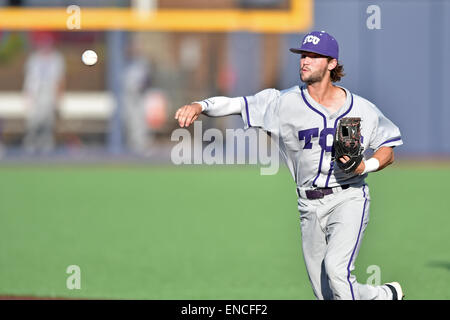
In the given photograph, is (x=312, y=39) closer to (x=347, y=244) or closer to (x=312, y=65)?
(x=312, y=65)

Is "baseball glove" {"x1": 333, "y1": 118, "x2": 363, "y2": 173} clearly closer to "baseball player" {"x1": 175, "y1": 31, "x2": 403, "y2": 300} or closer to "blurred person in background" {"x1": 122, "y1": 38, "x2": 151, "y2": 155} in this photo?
"baseball player" {"x1": 175, "y1": 31, "x2": 403, "y2": 300}

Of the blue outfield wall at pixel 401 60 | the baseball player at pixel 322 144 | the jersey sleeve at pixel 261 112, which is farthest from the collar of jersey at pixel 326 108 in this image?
the blue outfield wall at pixel 401 60

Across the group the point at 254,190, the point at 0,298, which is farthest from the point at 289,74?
the point at 0,298

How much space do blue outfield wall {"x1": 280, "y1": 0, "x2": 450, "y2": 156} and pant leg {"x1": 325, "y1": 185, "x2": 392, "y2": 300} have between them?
46.9 ft

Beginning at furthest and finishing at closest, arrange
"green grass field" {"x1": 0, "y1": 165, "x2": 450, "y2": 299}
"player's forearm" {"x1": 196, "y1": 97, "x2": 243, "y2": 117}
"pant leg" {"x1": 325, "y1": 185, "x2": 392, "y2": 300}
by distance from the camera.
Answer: "green grass field" {"x1": 0, "y1": 165, "x2": 450, "y2": 299}
"player's forearm" {"x1": 196, "y1": 97, "x2": 243, "y2": 117}
"pant leg" {"x1": 325, "y1": 185, "x2": 392, "y2": 300}

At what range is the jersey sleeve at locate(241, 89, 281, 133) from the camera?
634 centimetres

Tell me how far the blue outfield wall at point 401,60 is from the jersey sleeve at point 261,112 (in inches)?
552

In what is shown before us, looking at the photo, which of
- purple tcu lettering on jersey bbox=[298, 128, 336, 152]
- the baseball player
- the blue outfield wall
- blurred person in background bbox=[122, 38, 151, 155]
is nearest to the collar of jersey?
the baseball player

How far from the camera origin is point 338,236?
600cm

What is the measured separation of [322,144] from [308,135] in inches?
4.5

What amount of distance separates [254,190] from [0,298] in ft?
28.1

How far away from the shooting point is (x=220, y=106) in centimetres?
627

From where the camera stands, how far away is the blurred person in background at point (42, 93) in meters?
20.7
